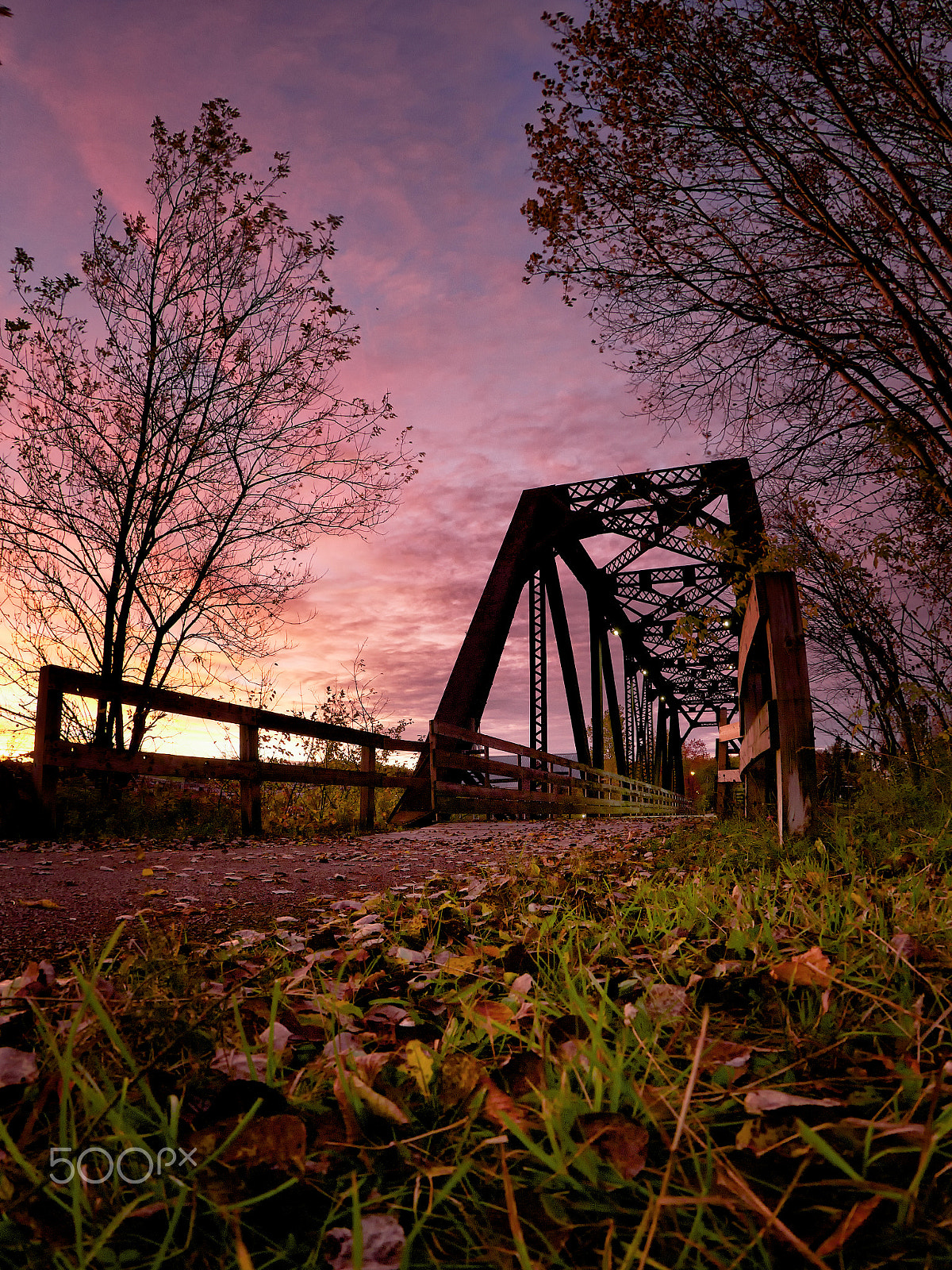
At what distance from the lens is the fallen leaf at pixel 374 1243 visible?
82 centimetres

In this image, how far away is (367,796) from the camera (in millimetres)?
7402

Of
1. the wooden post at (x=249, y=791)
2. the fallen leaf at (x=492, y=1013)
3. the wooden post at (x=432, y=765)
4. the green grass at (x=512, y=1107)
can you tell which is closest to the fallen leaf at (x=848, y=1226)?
the green grass at (x=512, y=1107)

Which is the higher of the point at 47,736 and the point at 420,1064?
the point at 47,736

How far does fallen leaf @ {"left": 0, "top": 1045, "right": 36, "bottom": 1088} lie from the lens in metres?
1.19

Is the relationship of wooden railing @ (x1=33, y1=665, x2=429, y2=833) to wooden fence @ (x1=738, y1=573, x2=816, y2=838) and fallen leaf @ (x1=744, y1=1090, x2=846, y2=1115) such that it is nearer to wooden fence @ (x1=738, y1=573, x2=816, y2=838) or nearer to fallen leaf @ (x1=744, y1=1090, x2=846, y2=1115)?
wooden fence @ (x1=738, y1=573, x2=816, y2=838)

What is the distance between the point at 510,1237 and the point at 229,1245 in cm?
35

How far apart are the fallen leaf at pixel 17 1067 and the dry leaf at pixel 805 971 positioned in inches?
58.6

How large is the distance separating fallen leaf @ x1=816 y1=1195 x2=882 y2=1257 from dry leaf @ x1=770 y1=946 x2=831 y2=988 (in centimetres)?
70

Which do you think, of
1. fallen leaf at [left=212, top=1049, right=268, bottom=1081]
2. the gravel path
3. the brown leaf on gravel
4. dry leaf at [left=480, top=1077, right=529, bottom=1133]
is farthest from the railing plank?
the brown leaf on gravel

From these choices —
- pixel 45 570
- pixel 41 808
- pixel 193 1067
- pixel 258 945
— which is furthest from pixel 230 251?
pixel 193 1067

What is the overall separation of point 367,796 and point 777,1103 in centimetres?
667

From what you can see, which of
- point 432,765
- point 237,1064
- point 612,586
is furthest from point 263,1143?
point 612,586

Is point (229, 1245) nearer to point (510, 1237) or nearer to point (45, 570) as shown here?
point (510, 1237)

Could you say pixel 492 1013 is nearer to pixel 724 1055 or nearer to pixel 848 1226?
pixel 724 1055
